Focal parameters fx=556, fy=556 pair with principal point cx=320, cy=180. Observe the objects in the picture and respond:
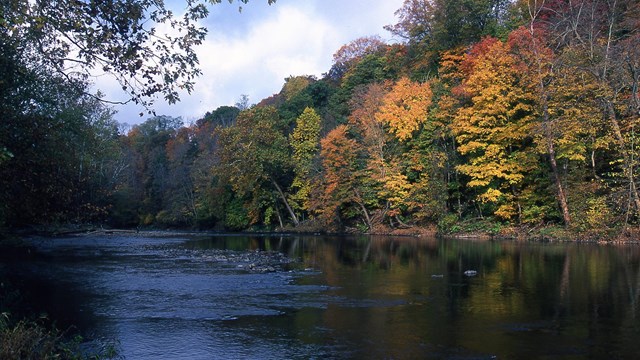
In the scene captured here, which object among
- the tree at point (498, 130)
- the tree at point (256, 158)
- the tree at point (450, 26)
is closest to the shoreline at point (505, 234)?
the tree at point (498, 130)

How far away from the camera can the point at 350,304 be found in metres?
15.8

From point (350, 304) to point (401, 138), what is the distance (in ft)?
112

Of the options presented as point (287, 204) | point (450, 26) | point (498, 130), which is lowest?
point (287, 204)

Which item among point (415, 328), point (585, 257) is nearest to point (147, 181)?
point (585, 257)

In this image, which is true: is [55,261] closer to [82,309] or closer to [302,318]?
[82,309]

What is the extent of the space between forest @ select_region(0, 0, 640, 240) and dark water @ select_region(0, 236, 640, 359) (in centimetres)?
294

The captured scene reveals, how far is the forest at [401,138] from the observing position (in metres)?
12.0

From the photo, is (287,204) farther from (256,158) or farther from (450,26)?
(450,26)

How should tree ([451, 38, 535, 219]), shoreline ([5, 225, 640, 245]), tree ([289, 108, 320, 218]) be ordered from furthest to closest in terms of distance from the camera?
1. tree ([289, 108, 320, 218])
2. tree ([451, 38, 535, 219])
3. shoreline ([5, 225, 640, 245])

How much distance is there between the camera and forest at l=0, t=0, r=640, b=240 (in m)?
12.0

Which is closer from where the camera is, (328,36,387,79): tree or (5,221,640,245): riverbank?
(5,221,640,245): riverbank

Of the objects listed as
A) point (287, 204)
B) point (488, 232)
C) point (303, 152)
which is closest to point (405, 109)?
point (488, 232)

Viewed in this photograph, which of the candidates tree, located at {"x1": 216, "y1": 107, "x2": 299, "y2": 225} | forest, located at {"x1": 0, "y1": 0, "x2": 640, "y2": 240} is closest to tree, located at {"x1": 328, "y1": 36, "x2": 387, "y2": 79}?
forest, located at {"x1": 0, "y1": 0, "x2": 640, "y2": 240}

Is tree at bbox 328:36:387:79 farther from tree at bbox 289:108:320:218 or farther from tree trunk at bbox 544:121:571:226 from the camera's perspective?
tree trunk at bbox 544:121:571:226
